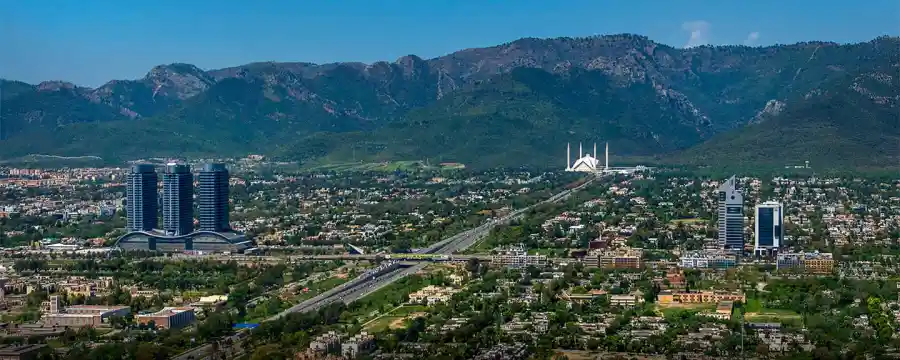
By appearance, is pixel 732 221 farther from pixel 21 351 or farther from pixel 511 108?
pixel 511 108

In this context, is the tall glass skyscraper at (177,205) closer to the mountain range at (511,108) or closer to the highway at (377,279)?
the highway at (377,279)

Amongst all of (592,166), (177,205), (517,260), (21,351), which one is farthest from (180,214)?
(592,166)

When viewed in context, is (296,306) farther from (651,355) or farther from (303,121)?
(303,121)

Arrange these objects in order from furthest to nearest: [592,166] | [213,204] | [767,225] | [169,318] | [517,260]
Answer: [592,166] < [213,204] < [767,225] < [517,260] < [169,318]

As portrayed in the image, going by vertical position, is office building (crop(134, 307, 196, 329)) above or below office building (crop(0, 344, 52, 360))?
above

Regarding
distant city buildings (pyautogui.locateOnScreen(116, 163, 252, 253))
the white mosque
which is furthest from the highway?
the white mosque

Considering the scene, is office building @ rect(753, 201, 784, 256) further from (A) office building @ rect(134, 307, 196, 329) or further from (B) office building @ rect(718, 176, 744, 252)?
(A) office building @ rect(134, 307, 196, 329)

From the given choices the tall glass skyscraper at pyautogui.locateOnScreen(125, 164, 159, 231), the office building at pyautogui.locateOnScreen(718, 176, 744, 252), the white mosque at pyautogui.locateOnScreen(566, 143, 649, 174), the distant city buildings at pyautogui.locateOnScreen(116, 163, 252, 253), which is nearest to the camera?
the office building at pyautogui.locateOnScreen(718, 176, 744, 252)
